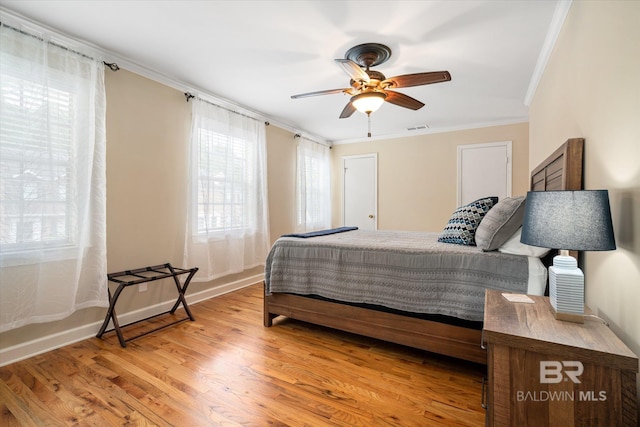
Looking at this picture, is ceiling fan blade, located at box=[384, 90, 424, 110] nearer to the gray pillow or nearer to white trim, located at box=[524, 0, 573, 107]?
white trim, located at box=[524, 0, 573, 107]

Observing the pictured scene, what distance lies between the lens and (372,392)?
1718 millimetres

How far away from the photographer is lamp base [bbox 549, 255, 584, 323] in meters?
1.09

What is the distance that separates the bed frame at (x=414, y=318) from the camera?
5.51 ft

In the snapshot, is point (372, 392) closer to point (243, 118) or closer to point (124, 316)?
point (124, 316)

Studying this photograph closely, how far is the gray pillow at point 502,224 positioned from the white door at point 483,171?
2874 millimetres

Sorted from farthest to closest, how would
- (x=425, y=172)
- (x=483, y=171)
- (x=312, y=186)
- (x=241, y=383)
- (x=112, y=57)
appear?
(x=312, y=186)
(x=425, y=172)
(x=483, y=171)
(x=112, y=57)
(x=241, y=383)

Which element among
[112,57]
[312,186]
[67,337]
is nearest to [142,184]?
[112,57]

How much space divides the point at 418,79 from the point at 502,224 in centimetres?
124

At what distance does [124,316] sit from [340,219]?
13.2 ft

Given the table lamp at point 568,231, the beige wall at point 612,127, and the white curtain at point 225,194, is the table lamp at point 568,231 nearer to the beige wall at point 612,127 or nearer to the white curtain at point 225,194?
the beige wall at point 612,127

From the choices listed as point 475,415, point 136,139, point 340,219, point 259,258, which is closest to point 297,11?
point 136,139

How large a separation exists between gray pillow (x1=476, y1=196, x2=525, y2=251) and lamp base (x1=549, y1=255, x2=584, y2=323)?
0.78 metres

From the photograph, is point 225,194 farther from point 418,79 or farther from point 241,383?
point 418,79

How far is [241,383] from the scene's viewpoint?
180 centimetres
